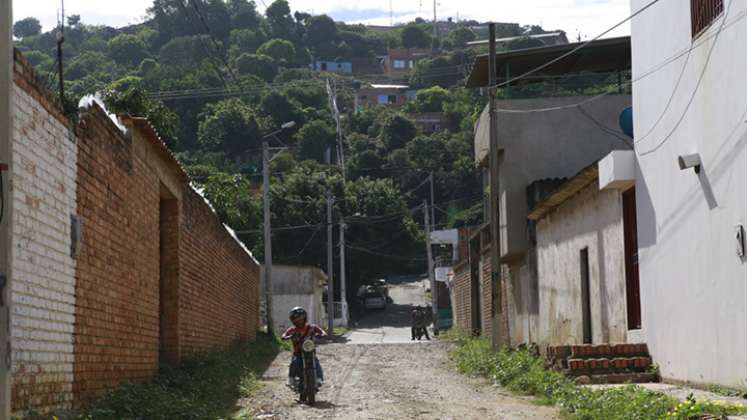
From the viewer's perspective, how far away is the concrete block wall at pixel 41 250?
8422 millimetres

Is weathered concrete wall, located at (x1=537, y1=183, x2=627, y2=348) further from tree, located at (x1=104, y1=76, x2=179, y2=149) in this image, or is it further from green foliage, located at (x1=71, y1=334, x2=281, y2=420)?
tree, located at (x1=104, y1=76, x2=179, y2=149)

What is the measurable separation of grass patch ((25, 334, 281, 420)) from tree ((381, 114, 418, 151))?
216 feet

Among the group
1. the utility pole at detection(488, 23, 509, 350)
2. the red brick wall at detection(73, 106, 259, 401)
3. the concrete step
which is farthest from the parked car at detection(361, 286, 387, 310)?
the concrete step

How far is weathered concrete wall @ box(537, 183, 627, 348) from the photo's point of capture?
17.1 metres

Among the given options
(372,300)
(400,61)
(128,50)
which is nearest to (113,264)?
(372,300)

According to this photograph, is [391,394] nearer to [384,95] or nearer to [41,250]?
[41,250]

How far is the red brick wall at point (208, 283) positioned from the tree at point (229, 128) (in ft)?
141

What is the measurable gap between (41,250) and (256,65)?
10921cm

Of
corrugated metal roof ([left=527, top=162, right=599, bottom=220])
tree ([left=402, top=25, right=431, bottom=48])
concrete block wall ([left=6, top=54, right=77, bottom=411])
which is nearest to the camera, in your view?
concrete block wall ([left=6, top=54, right=77, bottom=411])

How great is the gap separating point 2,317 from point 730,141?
26.0ft

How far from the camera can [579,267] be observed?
1955 cm

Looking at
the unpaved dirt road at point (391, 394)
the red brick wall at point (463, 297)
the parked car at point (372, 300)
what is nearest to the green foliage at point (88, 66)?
the parked car at point (372, 300)

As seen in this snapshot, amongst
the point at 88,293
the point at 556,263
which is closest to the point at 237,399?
the point at 88,293

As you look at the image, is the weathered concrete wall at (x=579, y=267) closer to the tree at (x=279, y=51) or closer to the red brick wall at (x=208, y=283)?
the red brick wall at (x=208, y=283)
